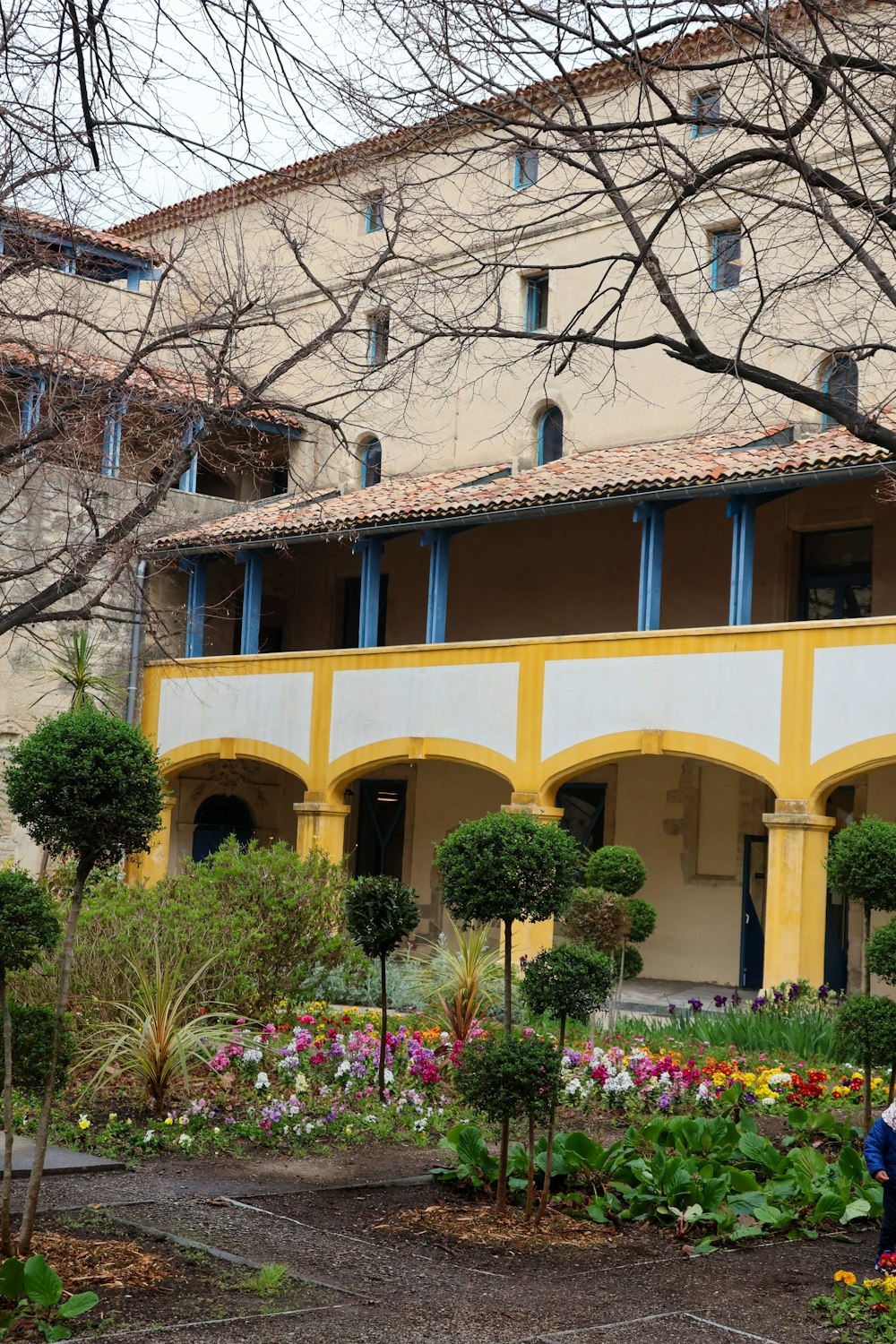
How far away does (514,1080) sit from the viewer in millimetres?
Result: 6477

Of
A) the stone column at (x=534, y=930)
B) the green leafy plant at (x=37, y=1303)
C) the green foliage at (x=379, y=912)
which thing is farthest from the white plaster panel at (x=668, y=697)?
the green leafy plant at (x=37, y=1303)

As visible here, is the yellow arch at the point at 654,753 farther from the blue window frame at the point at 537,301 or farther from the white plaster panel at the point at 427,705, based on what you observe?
the blue window frame at the point at 537,301

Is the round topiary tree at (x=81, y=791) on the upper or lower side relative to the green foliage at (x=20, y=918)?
upper

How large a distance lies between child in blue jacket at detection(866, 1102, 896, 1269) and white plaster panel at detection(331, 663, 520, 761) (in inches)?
509

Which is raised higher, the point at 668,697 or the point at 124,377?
the point at 124,377

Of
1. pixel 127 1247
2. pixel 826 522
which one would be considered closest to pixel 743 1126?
pixel 127 1247

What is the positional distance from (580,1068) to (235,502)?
17.5m

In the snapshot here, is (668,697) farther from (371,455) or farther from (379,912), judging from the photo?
(371,455)

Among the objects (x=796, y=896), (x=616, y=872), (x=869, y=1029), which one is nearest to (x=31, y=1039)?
(x=869, y=1029)

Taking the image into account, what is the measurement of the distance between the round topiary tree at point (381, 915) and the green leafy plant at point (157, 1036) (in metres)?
1.09

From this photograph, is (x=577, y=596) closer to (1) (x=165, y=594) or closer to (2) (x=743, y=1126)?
(1) (x=165, y=594)

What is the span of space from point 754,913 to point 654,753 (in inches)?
145

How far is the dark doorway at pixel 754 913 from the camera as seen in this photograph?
65.1 feet

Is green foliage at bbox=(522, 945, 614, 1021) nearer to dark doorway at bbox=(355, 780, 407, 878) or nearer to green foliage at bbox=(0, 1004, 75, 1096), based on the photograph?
green foliage at bbox=(0, 1004, 75, 1096)
